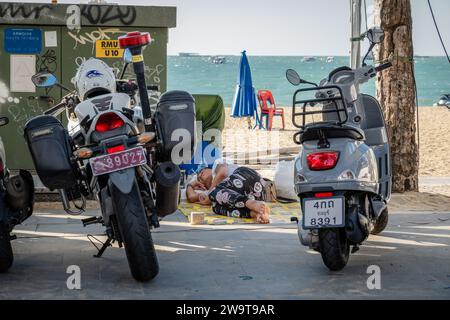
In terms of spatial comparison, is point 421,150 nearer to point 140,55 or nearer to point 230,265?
point 230,265

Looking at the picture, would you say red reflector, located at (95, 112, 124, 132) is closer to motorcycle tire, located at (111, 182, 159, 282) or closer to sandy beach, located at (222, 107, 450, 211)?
motorcycle tire, located at (111, 182, 159, 282)

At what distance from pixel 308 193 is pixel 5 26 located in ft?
18.1

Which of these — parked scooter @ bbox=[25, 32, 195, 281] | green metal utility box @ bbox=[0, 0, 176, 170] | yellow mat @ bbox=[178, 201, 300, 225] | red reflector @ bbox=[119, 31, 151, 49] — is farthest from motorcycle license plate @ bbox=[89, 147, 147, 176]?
green metal utility box @ bbox=[0, 0, 176, 170]

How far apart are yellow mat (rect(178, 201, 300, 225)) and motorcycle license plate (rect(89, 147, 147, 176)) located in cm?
288


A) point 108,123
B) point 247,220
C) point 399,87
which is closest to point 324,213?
point 108,123

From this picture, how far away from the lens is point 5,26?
10.2 metres

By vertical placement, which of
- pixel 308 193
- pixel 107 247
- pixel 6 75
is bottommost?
pixel 107 247

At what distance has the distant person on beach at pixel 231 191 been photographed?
27.8 ft

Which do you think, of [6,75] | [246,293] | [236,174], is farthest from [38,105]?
[246,293]

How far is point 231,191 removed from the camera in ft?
29.0

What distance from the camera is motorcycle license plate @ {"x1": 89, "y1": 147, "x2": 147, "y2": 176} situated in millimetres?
5512

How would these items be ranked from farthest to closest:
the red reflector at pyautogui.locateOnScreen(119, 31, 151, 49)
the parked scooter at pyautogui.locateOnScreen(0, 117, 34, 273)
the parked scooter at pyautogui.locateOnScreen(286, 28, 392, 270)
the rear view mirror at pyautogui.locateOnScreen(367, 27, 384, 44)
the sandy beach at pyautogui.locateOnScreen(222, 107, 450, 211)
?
the sandy beach at pyautogui.locateOnScreen(222, 107, 450, 211) < the rear view mirror at pyautogui.locateOnScreen(367, 27, 384, 44) < the parked scooter at pyautogui.locateOnScreen(0, 117, 34, 273) < the parked scooter at pyautogui.locateOnScreen(286, 28, 392, 270) < the red reflector at pyautogui.locateOnScreen(119, 31, 151, 49)
